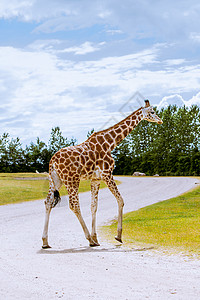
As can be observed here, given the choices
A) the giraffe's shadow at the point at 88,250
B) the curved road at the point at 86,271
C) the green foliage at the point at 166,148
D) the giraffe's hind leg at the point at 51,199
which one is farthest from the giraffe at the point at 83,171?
the green foliage at the point at 166,148

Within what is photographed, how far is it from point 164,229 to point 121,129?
410 cm

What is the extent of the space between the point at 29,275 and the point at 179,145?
58.7 meters

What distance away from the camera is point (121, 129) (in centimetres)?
1127

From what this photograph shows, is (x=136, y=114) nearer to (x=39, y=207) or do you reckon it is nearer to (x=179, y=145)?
(x=39, y=207)

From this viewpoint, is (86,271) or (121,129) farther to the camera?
(121,129)

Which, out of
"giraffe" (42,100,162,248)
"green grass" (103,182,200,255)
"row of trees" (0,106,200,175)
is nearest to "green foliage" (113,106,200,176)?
"row of trees" (0,106,200,175)

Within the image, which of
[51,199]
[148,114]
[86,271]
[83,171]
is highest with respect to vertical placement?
[148,114]

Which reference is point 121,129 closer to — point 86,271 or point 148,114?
point 148,114

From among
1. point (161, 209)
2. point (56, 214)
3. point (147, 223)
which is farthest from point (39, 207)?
point (147, 223)

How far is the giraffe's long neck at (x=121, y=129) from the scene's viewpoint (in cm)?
1097

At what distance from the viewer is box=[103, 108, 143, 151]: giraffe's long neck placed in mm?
10974

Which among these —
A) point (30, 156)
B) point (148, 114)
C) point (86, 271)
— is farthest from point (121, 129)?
point (30, 156)

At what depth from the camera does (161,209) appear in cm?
1983

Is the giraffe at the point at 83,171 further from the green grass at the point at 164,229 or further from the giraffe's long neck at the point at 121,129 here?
the green grass at the point at 164,229
